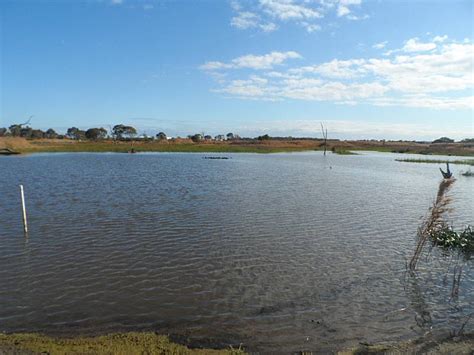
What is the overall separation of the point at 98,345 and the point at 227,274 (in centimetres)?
509

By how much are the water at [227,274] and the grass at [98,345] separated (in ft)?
1.58

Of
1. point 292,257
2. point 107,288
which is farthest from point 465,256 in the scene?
point 107,288

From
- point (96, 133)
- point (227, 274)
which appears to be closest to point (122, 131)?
point (96, 133)

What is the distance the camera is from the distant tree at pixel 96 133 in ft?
547

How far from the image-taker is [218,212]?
21.0 m

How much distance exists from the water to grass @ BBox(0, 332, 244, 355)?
482mm

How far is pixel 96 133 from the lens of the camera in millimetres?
167375

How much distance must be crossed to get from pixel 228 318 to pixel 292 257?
17.1ft

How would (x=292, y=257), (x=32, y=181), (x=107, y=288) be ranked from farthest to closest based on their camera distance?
(x=32, y=181) < (x=292, y=257) < (x=107, y=288)

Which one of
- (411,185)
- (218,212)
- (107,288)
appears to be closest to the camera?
(107,288)

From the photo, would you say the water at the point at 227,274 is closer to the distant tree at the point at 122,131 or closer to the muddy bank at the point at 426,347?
the muddy bank at the point at 426,347

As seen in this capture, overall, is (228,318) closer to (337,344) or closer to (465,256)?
(337,344)

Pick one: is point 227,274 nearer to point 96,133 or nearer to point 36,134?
point 96,133

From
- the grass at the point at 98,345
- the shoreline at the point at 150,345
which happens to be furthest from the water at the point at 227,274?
the grass at the point at 98,345
